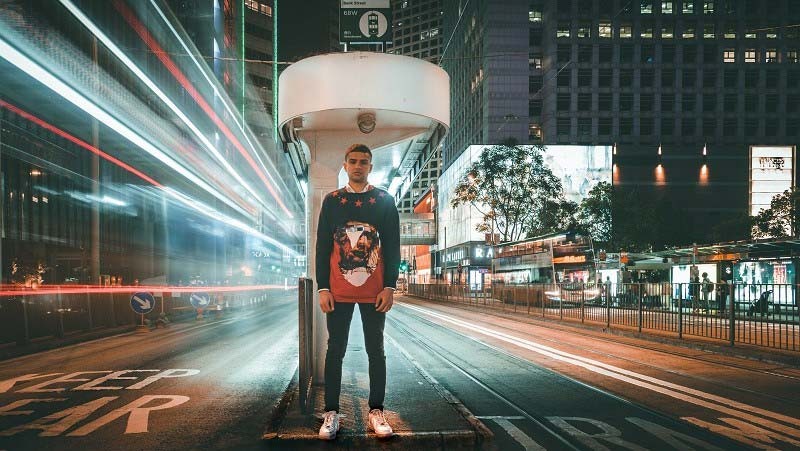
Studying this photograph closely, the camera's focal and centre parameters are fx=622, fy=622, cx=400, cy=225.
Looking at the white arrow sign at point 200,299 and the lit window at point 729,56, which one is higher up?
the lit window at point 729,56

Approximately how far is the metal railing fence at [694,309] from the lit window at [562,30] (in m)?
61.6

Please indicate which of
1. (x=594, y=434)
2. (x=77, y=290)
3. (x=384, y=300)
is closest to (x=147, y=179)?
(x=77, y=290)

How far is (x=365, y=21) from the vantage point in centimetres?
643

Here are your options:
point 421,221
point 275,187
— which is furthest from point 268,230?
point 421,221

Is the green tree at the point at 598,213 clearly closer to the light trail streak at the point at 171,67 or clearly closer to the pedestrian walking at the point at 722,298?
the light trail streak at the point at 171,67

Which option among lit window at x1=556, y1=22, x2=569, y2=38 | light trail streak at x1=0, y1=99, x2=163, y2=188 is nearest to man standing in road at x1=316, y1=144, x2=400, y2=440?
light trail streak at x1=0, y1=99, x2=163, y2=188

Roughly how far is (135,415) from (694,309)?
12260 mm

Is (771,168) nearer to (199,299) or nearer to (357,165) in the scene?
(199,299)

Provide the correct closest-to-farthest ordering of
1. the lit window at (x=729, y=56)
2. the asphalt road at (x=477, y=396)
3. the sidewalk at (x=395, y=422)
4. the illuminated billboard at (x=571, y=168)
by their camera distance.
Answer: the sidewalk at (x=395, y=422)
the asphalt road at (x=477, y=396)
the illuminated billboard at (x=571, y=168)
the lit window at (x=729, y=56)

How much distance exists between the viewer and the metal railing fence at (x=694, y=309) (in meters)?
11.6

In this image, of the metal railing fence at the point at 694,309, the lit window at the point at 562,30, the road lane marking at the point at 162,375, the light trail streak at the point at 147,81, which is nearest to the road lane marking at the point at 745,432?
the road lane marking at the point at 162,375

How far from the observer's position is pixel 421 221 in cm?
7600

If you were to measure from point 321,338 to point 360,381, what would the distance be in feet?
3.18

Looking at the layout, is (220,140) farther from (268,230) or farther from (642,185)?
(642,185)
